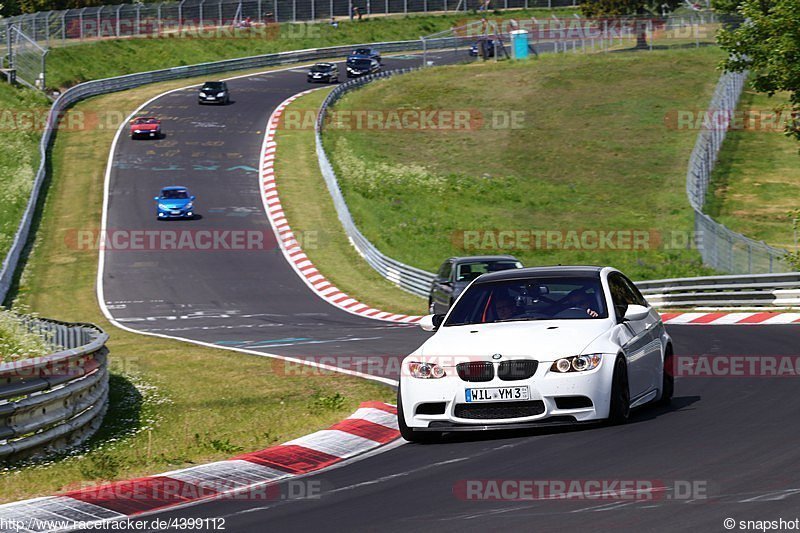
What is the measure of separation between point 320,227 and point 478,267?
16.7m

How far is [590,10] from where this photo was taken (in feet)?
301

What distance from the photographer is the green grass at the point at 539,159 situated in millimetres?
44375

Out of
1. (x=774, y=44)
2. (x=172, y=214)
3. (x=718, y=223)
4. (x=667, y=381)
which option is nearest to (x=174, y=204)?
(x=172, y=214)

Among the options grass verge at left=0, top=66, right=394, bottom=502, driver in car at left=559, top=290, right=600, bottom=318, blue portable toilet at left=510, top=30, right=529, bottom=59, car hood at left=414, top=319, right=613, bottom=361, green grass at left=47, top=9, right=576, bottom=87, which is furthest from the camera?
blue portable toilet at left=510, top=30, right=529, bottom=59

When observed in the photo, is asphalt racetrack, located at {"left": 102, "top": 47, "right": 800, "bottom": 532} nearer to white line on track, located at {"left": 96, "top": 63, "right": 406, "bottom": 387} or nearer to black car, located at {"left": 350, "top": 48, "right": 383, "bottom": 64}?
white line on track, located at {"left": 96, "top": 63, "right": 406, "bottom": 387}

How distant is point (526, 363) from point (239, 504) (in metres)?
2.92

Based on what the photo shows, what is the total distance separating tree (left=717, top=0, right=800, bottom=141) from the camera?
3102 cm

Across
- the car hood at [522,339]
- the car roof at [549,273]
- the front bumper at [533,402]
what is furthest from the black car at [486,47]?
the front bumper at [533,402]

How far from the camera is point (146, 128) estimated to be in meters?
59.8

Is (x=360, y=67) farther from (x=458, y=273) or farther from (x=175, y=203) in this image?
(x=458, y=273)

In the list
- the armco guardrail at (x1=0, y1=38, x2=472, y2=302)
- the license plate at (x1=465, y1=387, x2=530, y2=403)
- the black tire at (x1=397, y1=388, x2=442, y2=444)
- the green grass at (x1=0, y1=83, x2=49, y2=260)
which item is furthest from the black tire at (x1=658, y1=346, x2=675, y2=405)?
the green grass at (x1=0, y1=83, x2=49, y2=260)

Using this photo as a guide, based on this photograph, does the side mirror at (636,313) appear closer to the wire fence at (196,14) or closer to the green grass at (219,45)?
the green grass at (219,45)

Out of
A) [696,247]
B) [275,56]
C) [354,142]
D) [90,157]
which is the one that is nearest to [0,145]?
[90,157]

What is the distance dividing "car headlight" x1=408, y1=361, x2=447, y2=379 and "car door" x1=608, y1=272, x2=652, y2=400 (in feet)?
5.53
